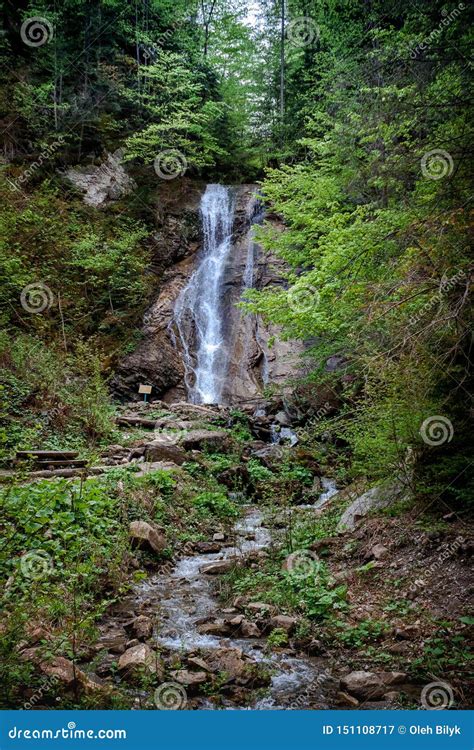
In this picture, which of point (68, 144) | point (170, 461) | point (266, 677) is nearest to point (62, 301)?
point (68, 144)

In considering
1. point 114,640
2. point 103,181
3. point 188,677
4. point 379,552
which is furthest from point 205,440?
point 103,181

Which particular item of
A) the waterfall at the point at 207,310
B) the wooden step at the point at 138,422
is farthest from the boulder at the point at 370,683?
the waterfall at the point at 207,310

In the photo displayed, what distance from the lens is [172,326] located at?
1764 cm

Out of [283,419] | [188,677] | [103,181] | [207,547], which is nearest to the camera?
[188,677]

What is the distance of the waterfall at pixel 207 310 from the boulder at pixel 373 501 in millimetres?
9780

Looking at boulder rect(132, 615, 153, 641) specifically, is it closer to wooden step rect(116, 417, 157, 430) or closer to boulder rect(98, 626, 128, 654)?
boulder rect(98, 626, 128, 654)

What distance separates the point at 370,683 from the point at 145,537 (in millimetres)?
3476

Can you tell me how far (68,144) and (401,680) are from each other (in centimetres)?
2064

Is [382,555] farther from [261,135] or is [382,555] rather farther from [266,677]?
[261,135]

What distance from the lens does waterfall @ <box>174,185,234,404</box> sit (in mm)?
16856

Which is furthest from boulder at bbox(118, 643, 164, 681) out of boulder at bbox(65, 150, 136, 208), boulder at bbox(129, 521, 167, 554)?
boulder at bbox(65, 150, 136, 208)

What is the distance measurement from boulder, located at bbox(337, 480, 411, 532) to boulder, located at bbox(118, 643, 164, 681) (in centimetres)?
344

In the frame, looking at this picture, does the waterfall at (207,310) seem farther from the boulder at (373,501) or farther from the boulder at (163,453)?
the boulder at (373,501)

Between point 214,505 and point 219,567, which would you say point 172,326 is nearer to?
point 214,505
